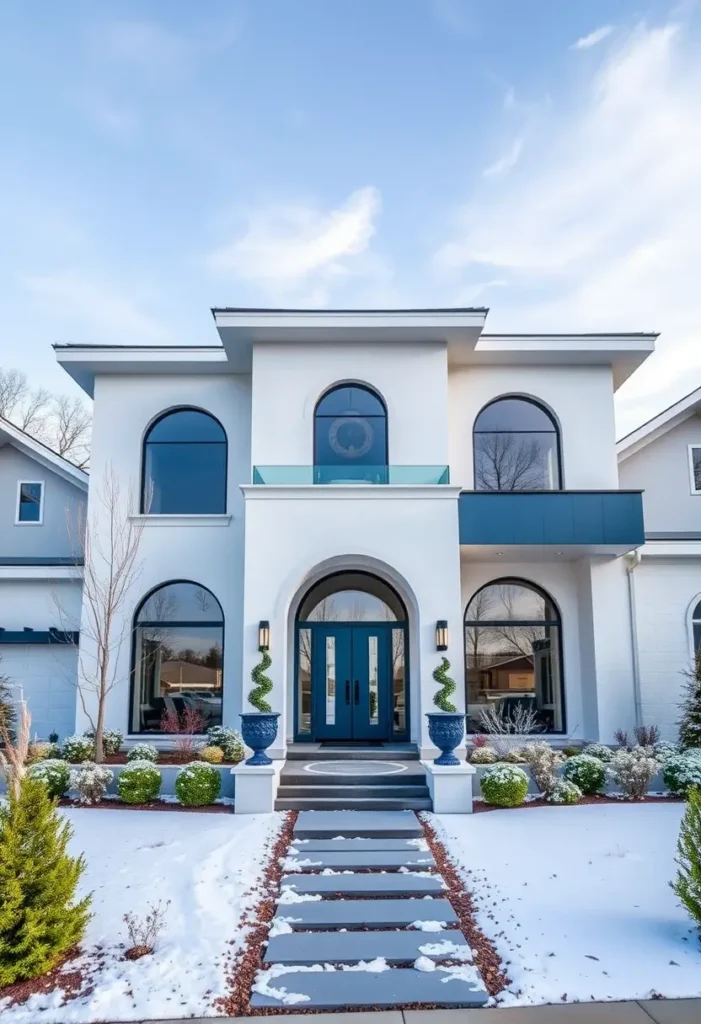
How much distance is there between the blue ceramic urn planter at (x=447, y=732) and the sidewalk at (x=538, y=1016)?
5.84m

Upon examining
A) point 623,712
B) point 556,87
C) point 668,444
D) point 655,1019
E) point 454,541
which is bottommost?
point 655,1019

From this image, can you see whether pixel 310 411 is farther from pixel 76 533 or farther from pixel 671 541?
pixel 671 541

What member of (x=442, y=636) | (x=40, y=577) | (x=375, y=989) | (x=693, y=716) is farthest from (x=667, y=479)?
(x=40, y=577)

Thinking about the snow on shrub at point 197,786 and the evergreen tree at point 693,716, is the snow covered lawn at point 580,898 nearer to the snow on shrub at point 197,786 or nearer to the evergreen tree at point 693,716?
the evergreen tree at point 693,716

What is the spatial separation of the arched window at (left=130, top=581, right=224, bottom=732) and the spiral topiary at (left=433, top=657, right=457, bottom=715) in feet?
15.1

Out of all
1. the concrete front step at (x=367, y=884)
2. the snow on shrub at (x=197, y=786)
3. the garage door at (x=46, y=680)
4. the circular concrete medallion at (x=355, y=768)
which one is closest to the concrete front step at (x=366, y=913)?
the concrete front step at (x=367, y=884)

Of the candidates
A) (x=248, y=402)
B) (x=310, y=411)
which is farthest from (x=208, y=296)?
(x=310, y=411)

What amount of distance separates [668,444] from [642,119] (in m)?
7.05

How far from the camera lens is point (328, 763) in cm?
1257

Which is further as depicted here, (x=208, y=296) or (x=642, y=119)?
(x=208, y=296)

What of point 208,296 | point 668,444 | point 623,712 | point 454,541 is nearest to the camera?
point 454,541

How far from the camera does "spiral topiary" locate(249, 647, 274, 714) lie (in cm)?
1261

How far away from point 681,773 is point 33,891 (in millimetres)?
9292

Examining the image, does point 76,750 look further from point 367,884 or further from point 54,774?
point 367,884
